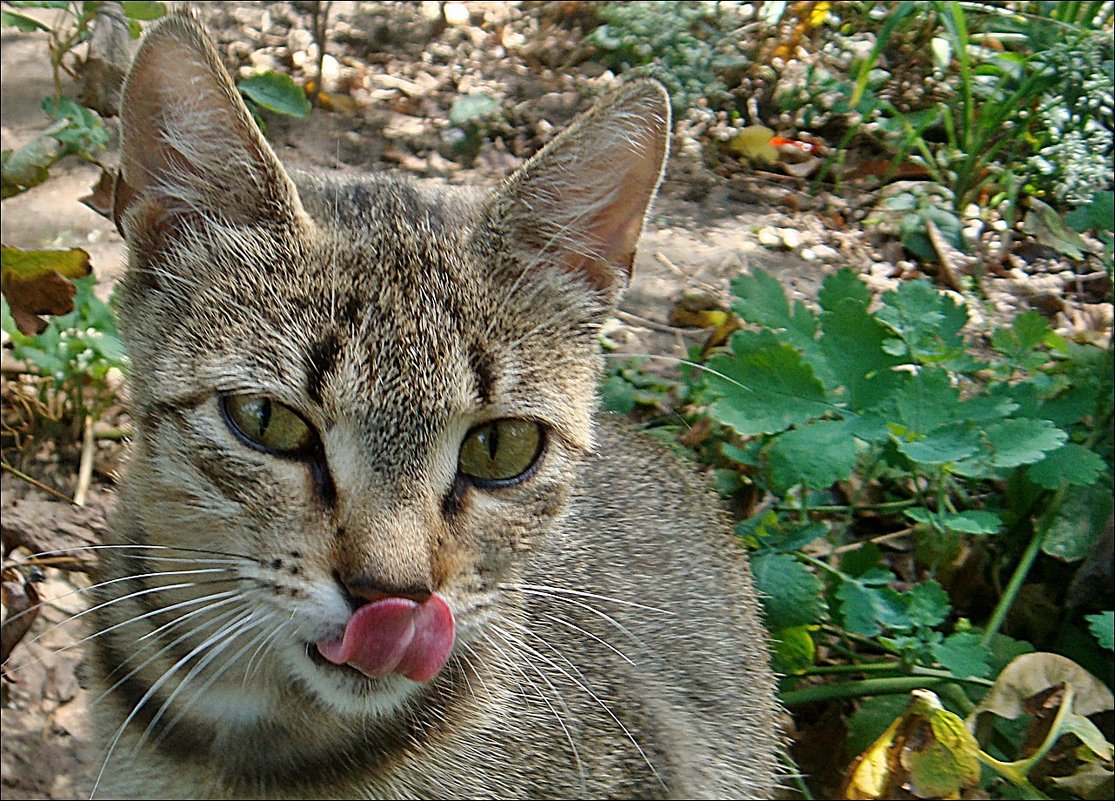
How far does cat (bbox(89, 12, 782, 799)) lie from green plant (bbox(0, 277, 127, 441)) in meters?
1.23

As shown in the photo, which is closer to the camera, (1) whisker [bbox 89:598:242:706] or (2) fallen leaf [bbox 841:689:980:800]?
(1) whisker [bbox 89:598:242:706]

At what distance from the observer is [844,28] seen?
4.14 meters

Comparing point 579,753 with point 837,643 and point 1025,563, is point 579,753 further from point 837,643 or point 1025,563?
point 1025,563

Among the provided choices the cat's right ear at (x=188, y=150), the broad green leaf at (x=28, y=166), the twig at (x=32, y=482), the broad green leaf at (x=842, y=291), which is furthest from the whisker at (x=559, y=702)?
the broad green leaf at (x=28, y=166)

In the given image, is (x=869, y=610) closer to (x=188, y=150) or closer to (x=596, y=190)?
(x=596, y=190)

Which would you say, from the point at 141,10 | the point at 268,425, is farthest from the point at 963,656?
the point at 141,10

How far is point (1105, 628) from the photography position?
2.36 metres

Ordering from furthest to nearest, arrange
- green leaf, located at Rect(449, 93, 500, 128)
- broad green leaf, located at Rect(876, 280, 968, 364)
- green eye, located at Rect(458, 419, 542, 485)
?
green leaf, located at Rect(449, 93, 500, 128)
broad green leaf, located at Rect(876, 280, 968, 364)
green eye, located at Rect(458, 419, 542, 485)

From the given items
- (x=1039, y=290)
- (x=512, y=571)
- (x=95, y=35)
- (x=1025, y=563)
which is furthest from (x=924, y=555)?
(x=95, y=35)

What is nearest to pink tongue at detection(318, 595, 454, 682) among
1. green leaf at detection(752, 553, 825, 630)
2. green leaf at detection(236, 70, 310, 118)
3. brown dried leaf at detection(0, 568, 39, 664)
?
green leaf at detection(752, 553, 825, 630)

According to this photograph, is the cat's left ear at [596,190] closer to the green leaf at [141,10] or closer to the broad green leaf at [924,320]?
the broad green leaf at [924,320]

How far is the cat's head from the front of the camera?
1.48 m

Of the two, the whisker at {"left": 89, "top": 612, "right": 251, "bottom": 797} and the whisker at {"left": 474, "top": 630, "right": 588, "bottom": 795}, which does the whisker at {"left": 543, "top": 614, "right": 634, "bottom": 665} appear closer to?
the whisker at {"left": 474, "top": 630, "right": 588, "bottom": 795}

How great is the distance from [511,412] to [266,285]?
418 mm
